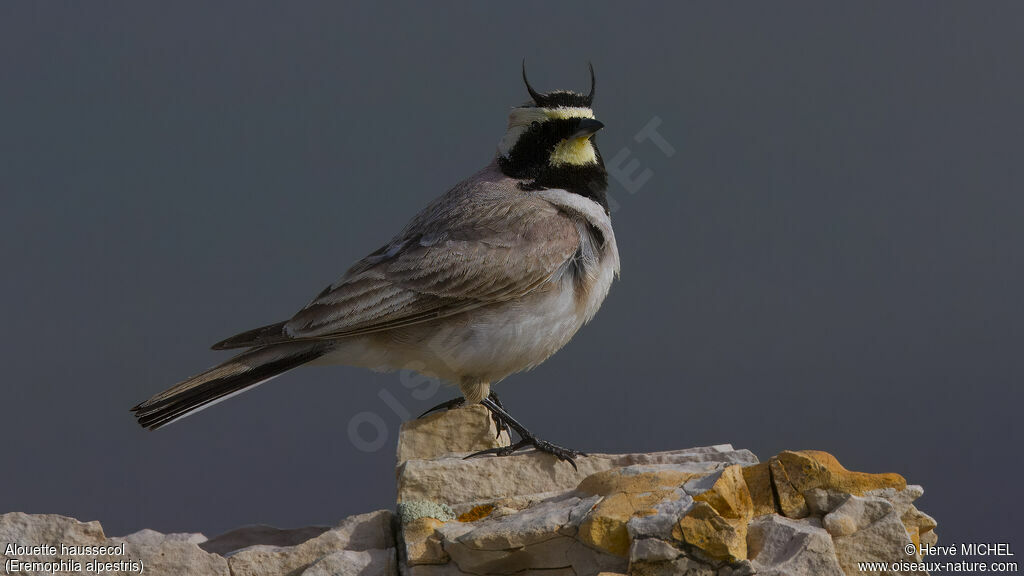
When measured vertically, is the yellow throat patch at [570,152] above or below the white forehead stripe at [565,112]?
below

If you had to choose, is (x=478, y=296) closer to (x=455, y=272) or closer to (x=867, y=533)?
(x=455, y=272)

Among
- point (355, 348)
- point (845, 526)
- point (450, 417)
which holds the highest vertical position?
point (355, 348)

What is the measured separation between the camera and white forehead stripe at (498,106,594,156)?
8812 millimetres

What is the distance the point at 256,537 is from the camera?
9070mm

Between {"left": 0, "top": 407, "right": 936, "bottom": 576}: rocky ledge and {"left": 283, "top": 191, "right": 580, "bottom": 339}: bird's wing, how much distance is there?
1.29m

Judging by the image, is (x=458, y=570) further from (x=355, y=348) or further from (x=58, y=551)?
(x=58, y=551)

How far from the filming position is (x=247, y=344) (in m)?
8.44

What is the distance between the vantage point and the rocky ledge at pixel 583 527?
22.0ft

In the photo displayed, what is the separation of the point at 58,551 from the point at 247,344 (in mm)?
2041

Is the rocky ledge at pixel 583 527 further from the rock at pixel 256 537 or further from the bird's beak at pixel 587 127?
the bird's beak at pixel 587 127

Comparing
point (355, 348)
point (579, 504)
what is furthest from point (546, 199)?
point (579, 504)

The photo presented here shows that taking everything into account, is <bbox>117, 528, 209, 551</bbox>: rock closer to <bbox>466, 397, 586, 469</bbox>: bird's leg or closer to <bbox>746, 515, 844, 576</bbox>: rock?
<bbox>466, 397, 586, 469</bbox>: bird's leg

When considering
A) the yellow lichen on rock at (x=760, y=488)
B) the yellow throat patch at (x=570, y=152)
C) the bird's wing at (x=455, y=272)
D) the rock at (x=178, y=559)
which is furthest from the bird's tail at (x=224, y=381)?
the yellow lichen on rock at (x=760, y=488)

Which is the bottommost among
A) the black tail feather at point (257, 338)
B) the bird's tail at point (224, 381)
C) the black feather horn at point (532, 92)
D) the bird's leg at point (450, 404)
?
the bird's leg at point (450, 404)
